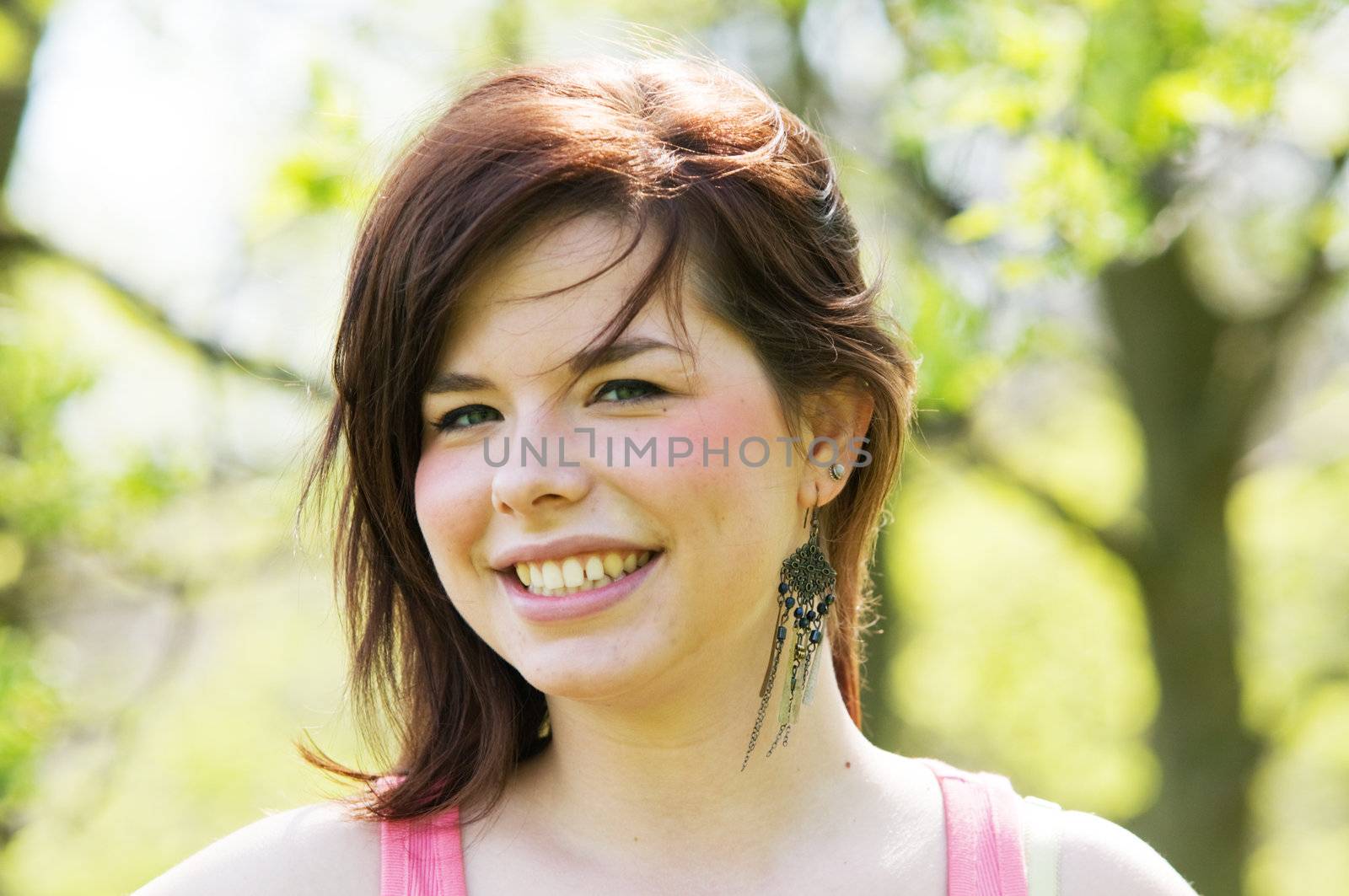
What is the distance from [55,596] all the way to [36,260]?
1297 mm

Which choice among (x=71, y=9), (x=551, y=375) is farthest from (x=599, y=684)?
(x=71, y=9)

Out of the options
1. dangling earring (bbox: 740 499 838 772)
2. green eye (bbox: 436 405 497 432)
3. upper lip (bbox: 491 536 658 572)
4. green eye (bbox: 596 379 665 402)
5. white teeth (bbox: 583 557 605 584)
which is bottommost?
dangling earring (bbox: 740 499 838 772)

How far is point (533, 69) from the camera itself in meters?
1.90

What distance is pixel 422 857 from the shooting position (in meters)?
1.86

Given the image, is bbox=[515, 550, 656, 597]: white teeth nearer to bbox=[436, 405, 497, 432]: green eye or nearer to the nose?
the nose

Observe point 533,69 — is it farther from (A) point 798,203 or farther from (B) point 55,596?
(B) point 55,596

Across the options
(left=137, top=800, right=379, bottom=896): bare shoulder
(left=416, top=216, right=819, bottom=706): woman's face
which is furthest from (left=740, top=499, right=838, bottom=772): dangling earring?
(left=137, top=800, right=379, bottom=896): bare shoulder

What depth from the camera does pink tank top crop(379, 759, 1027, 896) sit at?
1.85 metres

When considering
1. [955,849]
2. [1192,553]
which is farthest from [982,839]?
[1192,553]

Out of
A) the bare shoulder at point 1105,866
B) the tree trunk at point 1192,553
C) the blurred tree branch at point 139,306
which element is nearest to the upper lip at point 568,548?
the bare shoulder at point 1105,866

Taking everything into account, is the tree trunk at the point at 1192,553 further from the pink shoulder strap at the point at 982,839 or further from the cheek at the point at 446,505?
the cheek at the point at 446,505

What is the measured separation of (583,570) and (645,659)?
5.3 inches

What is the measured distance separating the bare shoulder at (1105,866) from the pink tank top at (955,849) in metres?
0.07

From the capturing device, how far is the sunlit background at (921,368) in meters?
3.35
